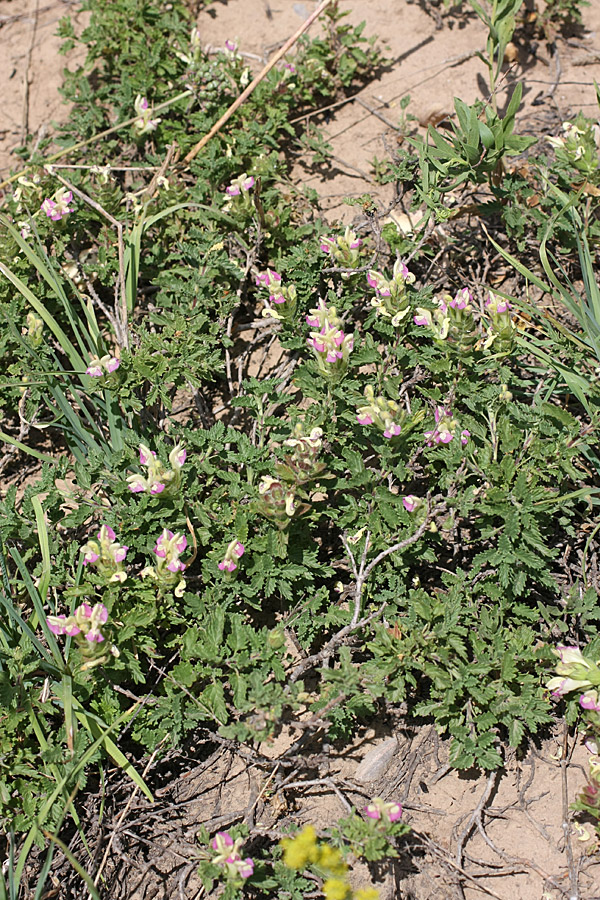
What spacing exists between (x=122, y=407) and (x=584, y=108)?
113 inches

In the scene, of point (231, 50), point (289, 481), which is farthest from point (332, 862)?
point (231, 50)

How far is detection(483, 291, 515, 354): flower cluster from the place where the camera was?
8.79 feet

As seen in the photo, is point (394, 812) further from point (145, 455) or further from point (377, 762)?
point (145, 455)

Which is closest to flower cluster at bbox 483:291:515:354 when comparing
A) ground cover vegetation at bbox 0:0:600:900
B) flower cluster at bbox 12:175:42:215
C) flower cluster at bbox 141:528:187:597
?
ground cover vegetation at bbox 0:0:600:900

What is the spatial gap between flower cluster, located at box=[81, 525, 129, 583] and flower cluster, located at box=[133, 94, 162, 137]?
86.1 inches

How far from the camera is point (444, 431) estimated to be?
255 centimetres

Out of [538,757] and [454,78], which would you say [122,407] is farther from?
[454,78]

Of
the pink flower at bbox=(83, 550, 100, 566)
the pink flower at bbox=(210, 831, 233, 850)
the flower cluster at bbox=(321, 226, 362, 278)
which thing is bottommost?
the pink flower at bbox=(210, 831, 233, 850)

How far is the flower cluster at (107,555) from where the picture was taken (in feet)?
7.99

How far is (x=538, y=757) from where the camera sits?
8.21 feet

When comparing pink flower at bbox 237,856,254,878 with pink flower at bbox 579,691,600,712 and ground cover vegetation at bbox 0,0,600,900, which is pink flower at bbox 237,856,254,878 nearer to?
ground cover vegetation at bbox 0,0,600,900

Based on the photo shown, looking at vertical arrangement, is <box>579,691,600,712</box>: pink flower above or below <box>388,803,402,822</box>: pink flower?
above

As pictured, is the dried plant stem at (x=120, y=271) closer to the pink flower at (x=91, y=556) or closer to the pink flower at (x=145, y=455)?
the pink flower at (x=145, y=455)

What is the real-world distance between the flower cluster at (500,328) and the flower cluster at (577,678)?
1.09 meters
